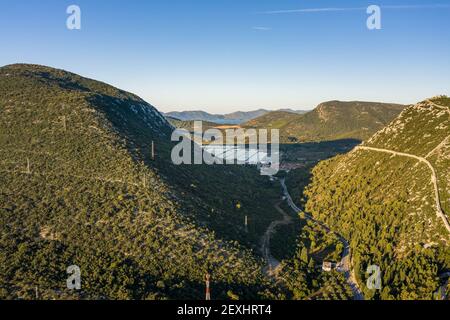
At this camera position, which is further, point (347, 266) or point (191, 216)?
point (191, 216)

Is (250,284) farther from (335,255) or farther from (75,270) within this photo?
(75,270)

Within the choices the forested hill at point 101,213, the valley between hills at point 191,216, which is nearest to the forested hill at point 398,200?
the valley between hills at point 191,216

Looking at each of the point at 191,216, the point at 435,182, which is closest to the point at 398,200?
the point at 435,182

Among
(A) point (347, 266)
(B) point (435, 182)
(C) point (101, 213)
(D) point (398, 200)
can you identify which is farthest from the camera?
(D) point (398, 200)

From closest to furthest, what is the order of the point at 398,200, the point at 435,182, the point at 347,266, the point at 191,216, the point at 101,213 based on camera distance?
the point at 347,266 < the point at 101,213 < the point at 191,216 < the point at 435,182 < the point at 398,200

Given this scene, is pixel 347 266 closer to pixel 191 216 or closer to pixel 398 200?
pixel 398 200
